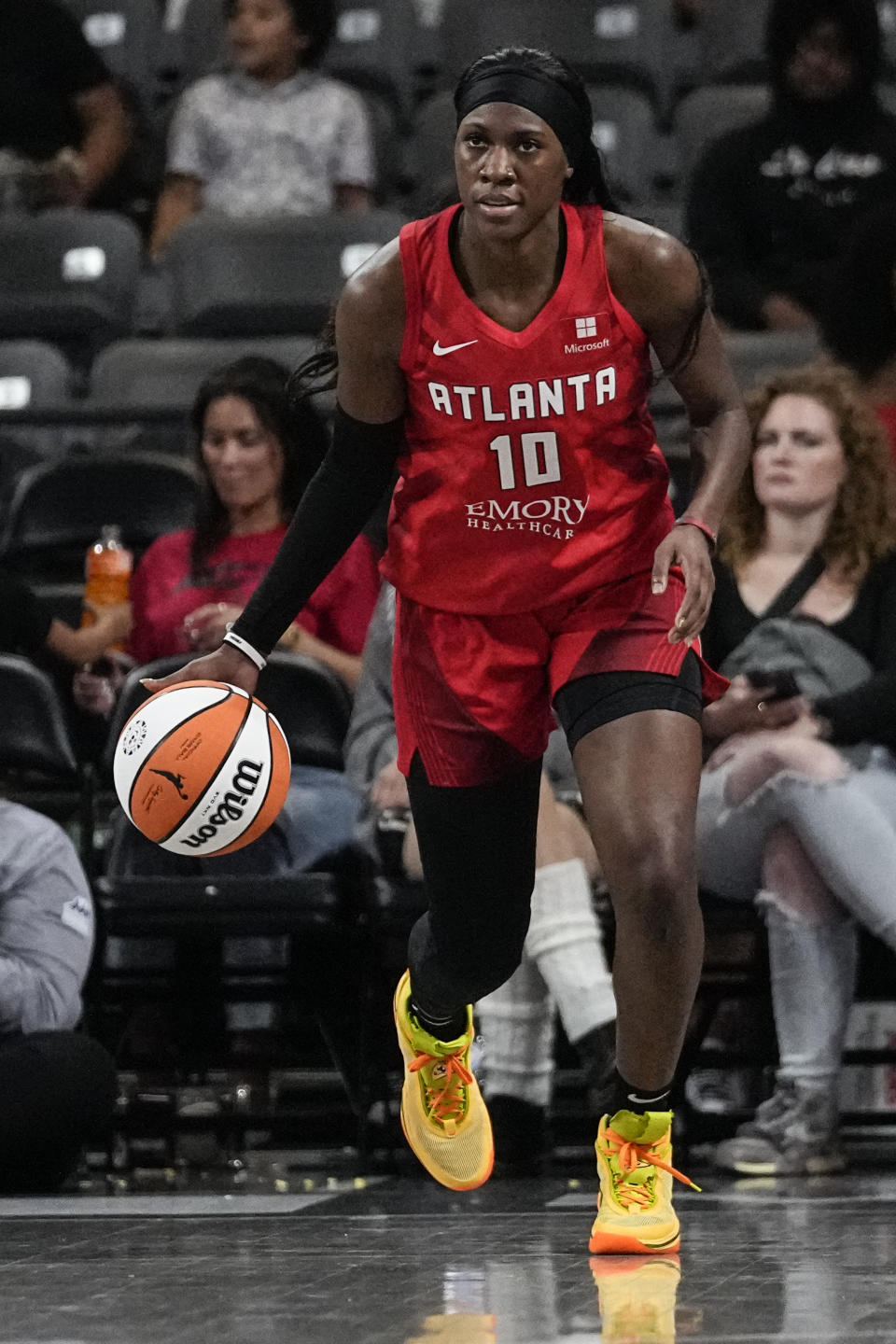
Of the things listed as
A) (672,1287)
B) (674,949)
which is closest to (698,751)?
(674,949)

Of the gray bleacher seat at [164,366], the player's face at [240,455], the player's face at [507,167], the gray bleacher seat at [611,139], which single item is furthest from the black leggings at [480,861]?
the gray bleacher seat at [611,139]

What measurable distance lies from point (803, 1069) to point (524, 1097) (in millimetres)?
543

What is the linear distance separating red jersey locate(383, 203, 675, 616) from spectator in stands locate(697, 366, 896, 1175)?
1280 millimetres

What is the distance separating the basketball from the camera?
125 inches

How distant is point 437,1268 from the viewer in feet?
9.91

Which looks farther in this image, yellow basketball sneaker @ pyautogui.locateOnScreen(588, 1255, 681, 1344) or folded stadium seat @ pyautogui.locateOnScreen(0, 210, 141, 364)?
folded stadium seat @ pyautogui.locateOnScreen(0, 210, 141, 364)

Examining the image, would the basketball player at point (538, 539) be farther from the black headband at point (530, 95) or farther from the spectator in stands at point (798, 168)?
the spectator in stands at point (798, 168)

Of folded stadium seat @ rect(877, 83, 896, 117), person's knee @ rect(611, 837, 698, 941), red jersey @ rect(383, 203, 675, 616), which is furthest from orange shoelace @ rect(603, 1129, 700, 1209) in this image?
folded stadium seat @ rect(877, 83, 896, 117)

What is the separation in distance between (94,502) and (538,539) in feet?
8.80

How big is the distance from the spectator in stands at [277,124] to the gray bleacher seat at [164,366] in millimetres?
872

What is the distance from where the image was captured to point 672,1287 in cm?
280

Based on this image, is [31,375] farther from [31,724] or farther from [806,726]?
[806,726]

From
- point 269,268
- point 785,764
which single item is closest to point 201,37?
point 269,268

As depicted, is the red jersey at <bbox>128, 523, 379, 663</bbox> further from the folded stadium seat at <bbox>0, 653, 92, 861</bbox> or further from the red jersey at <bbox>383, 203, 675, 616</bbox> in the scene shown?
the red jersey at <bbox>383, 203, 675, 616</bbox>
